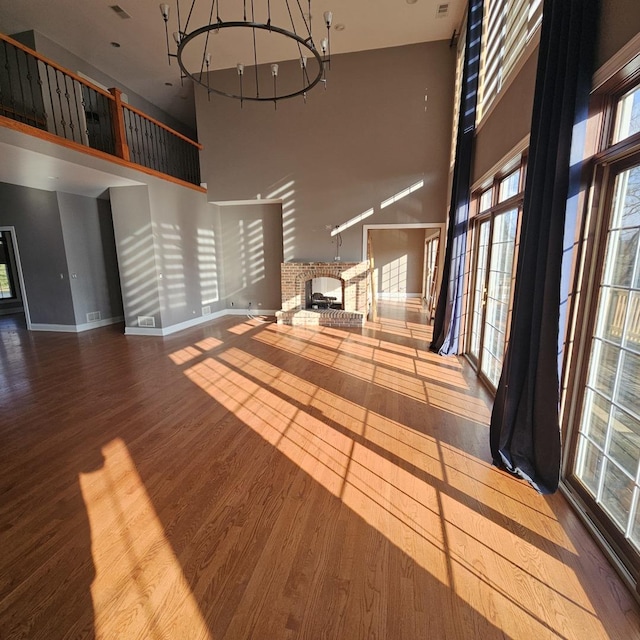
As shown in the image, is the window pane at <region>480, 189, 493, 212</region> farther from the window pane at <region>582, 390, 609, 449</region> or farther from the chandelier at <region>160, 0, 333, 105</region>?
the chandelier at <region>160, 0, 333, 105</region>

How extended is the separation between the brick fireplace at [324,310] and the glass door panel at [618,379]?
515cm

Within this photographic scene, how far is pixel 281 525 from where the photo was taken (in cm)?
187

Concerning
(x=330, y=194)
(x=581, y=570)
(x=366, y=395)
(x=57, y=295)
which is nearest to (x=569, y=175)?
(x=581, y=570)

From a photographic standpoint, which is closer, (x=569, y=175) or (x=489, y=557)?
(x=489, y=557)

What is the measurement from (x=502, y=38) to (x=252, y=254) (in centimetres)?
604

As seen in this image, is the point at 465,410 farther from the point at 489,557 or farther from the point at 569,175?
the point at 569,175

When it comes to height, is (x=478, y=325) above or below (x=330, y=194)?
below

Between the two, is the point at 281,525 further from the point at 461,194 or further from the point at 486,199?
the point at 461,194

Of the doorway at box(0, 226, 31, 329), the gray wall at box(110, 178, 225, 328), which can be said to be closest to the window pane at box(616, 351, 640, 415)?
the gray wall at box(110, 178, 225, 328)

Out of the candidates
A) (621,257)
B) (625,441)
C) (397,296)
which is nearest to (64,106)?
(621,257)

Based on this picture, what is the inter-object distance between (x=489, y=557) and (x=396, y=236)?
33.0 ft

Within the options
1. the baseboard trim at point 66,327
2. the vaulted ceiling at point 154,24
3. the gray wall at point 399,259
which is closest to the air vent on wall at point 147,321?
the baseboard trim at point 66,327

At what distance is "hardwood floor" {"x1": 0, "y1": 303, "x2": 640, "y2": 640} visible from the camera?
4.55 ft

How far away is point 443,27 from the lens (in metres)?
5.84
